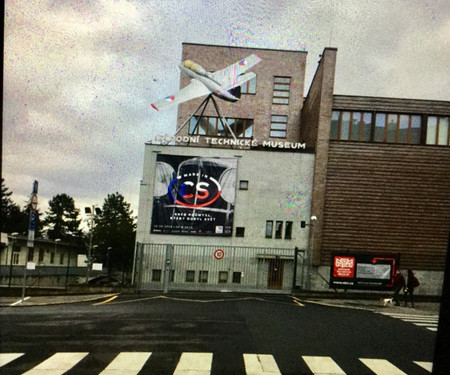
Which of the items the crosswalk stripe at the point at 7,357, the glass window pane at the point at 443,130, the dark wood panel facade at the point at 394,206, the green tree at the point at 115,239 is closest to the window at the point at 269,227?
the dark wood panel facade at the point at 394,206

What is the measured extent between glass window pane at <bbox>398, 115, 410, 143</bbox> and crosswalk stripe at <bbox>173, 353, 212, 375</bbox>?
1242 inches

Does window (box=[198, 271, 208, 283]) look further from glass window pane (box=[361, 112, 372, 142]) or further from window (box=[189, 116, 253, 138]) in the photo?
window (box=[189, 116, 253, 138])

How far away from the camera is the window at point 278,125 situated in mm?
47156

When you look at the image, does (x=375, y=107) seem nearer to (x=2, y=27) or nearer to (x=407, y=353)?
(x=407, y=353)

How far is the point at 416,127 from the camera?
35250mm

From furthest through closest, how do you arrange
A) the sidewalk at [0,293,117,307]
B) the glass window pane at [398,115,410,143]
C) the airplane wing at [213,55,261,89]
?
1. the airplane wing at [213,55,261,89]
2. the glass window pane at [398,115,410,143]
3. the sidewalk at [0,293,117,307]

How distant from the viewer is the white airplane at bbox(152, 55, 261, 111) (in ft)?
144

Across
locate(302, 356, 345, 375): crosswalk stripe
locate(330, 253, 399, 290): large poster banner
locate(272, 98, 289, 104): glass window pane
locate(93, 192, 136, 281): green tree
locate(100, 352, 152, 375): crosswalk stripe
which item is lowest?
locate(93, 192, 136, 281): green tree

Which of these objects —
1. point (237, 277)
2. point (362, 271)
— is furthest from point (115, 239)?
point (362, 271)

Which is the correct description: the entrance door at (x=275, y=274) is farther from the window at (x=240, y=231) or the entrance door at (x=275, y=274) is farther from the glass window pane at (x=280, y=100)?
the glass window pane at (x=280, y=100)

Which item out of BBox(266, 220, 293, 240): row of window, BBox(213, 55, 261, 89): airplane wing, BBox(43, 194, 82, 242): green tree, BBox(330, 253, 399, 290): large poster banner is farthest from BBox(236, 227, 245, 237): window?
BBox(43, 194, 82, 242): green tree

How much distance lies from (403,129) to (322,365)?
31.6 meters

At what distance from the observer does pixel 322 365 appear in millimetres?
7312

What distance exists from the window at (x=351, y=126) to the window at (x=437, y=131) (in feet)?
15.3
